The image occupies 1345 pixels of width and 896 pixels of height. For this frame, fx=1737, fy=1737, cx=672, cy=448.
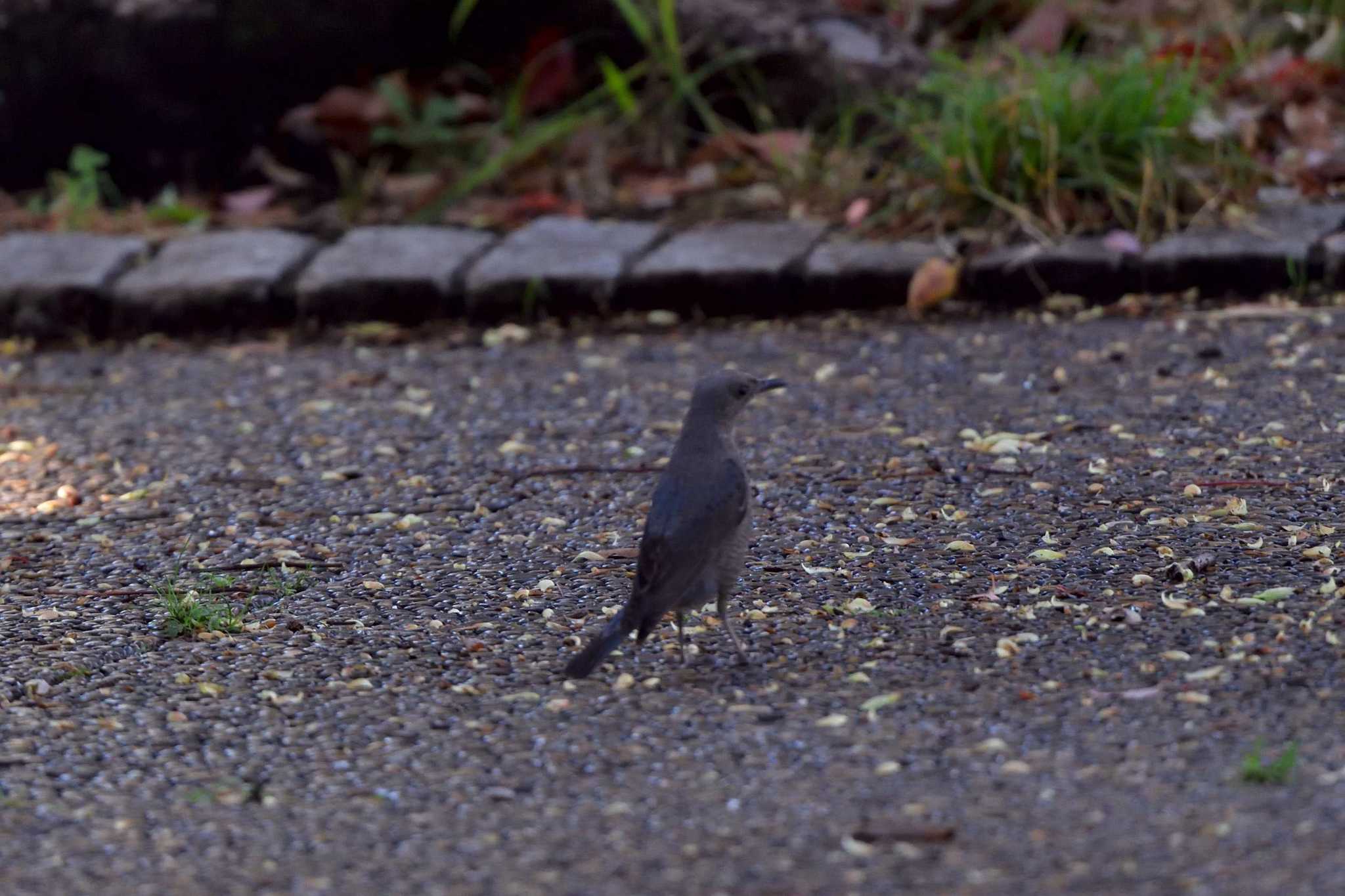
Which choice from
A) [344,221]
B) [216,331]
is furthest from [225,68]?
[216,331]

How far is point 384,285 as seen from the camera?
5.25m

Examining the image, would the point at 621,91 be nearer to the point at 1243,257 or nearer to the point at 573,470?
the point at 1243,257

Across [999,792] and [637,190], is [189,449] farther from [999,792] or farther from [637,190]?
[999,792]

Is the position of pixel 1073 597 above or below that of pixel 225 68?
below

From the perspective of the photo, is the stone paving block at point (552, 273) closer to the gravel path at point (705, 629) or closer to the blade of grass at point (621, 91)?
the gravel path at point (705, 629)

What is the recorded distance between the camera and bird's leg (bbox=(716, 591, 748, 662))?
9.35 feet

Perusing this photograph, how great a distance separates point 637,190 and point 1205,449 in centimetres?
261

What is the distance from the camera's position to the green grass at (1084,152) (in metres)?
5.05

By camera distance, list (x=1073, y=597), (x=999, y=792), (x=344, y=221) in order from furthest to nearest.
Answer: (x=344, y=221) → (x=1073, y=597) → (x=999, y=792)

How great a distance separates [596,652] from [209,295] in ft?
10.0

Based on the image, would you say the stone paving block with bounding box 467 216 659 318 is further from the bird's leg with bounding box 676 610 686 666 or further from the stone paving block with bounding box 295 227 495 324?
the bird's leg with bounding box 676 610 686 666

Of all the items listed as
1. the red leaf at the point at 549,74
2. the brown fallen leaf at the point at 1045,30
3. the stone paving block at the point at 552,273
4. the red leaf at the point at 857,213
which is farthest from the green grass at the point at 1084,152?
the red leaf at the point at 549,74

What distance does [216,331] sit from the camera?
538 cm

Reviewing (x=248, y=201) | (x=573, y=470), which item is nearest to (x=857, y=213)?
(x=573, y=470)
